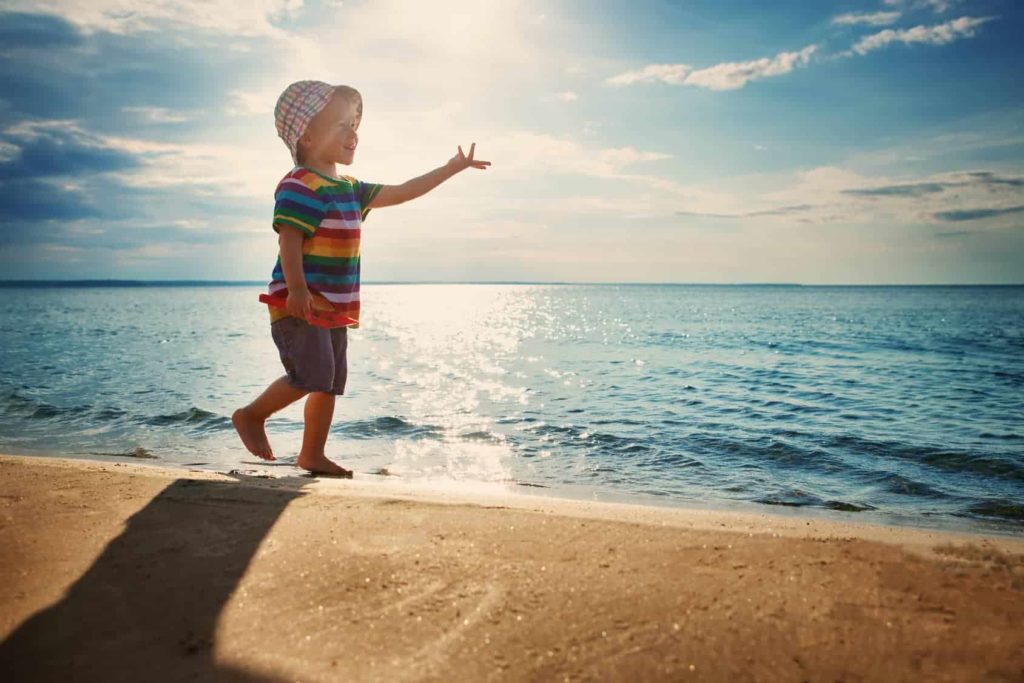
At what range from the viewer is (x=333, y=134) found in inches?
158

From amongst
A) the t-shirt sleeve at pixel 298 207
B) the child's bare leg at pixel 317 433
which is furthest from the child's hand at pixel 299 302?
the child's bare leg at pixel 317 433

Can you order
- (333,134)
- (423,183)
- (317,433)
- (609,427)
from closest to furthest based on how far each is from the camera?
(333,134) < (317,433) < (423,183) < (609,427)

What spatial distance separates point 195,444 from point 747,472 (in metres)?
4.82

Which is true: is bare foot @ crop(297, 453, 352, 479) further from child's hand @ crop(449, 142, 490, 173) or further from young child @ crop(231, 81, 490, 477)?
child's hand @ crop(449, 142, 490, 173)

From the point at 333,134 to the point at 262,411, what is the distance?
1.75 m

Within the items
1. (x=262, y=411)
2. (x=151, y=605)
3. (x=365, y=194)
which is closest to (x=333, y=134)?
(x=365, y=194)

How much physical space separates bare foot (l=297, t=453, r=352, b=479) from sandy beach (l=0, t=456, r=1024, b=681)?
1.26m

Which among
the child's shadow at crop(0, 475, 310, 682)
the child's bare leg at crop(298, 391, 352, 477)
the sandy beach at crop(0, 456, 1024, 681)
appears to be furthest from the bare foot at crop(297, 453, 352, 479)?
the child's shadow at crop(0, 475, 310, 682)

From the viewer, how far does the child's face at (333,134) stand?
400 centimetres

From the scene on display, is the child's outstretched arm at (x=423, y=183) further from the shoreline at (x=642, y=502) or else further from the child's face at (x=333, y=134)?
the shoreline at (x=642, y=502)

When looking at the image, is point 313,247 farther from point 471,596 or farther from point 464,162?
point 471,596

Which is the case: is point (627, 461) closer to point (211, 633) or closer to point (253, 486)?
point (253, 486)

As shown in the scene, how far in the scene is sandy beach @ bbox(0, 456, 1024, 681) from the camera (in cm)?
170

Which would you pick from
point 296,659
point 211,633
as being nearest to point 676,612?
point 296,659
